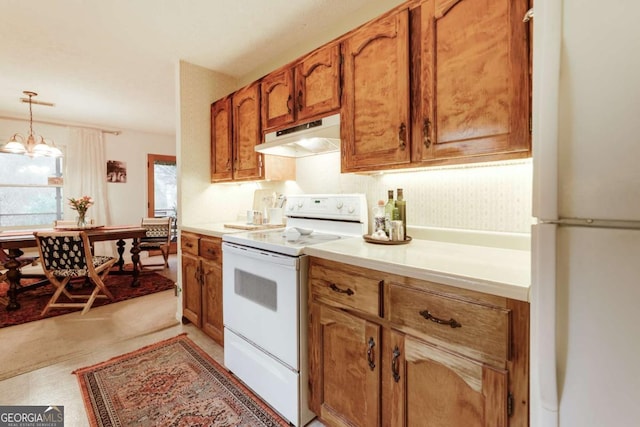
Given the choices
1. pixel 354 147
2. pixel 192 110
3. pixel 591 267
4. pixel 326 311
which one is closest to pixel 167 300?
pixel 192 110

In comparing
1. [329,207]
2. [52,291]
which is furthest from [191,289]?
[52,291]

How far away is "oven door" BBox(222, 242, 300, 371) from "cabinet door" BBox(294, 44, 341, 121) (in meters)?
0.95

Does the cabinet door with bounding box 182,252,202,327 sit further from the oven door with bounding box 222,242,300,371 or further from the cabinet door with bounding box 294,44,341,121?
the cabinet door with bounding box 294,44,341,121

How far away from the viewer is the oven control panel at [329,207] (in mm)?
1818

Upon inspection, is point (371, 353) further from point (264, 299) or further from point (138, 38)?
point (138, 38)

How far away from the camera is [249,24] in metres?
2.08

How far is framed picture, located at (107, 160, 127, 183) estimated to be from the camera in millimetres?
5125

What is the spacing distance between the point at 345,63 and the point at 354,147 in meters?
0.49

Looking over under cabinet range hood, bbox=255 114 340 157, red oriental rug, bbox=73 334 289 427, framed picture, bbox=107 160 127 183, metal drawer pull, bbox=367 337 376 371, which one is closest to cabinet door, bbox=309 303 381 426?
metal drawer pull, bbox=367 337 376 371

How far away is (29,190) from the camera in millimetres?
4500

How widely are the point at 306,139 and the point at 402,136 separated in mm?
649

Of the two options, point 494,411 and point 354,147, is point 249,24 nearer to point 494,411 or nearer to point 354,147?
point 354,147

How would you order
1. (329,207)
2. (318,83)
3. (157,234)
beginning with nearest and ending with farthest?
(318,83) < (329,207) < (157,234)

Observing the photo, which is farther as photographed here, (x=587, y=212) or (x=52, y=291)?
(x=52, y=291)
